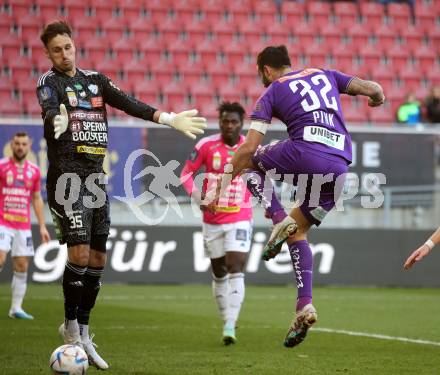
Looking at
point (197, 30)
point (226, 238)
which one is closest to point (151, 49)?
point (197, 30)

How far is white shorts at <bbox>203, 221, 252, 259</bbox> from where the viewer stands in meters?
10.1

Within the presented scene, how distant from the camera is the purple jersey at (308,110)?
23.4ft

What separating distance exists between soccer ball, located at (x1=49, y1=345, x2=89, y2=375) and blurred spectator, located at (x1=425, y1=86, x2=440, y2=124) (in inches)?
557

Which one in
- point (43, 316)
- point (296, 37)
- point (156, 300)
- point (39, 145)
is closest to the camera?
point (43, 316)

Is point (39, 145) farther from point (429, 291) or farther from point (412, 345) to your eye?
point (412, 345)

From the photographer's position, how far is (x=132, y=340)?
9297mm

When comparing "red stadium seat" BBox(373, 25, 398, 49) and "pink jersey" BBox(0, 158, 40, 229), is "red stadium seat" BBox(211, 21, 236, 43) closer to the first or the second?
"red stadium seat" BBox(373, 25, 398, 49)

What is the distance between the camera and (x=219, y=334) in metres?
10.1

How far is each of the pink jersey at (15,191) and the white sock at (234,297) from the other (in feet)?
11.8

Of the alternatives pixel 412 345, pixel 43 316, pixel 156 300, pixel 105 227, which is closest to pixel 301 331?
pixel 105 227

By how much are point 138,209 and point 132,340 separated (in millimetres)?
7342

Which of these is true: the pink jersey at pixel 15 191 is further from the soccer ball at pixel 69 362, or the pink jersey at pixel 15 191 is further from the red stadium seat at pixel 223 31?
the red stadium seat at pixel 223 31

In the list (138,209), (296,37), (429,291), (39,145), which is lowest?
(429,291)

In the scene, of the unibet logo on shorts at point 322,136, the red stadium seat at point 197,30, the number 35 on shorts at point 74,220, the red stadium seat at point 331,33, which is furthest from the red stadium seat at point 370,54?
the number 35 on shorts at point 74,220
